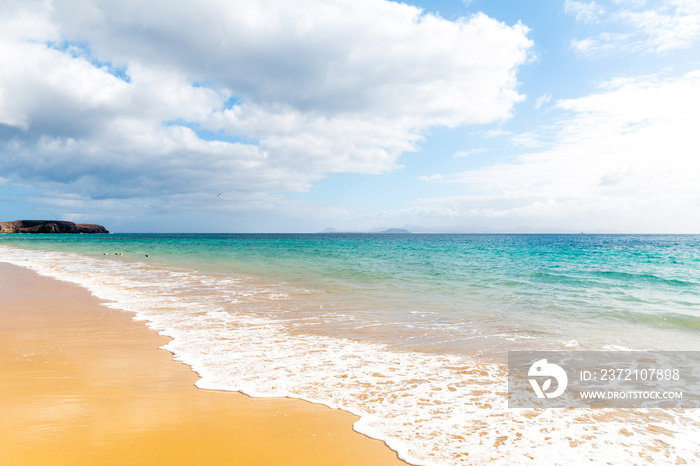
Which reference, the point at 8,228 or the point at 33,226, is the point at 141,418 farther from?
the point at 33,226

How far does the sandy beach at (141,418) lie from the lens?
11.3 feet

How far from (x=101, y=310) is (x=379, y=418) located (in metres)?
9.25

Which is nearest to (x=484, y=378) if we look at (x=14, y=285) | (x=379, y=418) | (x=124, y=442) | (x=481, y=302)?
(x=379, y=418)

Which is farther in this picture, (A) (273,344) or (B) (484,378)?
(A) (273,344)

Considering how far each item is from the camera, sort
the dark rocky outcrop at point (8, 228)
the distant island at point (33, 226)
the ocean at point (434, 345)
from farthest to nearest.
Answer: the distant island at point (33, 226) → the dark rocky outcrop at point (8, 228) → the ocean at point (434, 345)

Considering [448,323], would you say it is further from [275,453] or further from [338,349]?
[275,453]

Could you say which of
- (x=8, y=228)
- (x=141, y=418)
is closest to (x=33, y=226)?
(x=8, y=228)

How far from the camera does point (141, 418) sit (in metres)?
4.13

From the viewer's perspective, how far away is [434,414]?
440 centimetres

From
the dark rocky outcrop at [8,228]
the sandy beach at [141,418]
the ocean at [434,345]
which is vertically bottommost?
the ocean at [434,345]

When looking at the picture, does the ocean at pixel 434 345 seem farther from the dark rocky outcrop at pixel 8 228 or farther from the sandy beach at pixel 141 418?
the dark rocky outcrop at pixel 8 228

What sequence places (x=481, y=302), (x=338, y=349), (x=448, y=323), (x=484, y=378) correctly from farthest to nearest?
1. (x=481, y=302)
2. (x=448, y=323)
3. (x=338, y=349)
4. (x=484, y=378)

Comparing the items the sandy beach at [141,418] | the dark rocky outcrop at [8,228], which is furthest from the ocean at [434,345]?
the dark rocky outcrop at [8,228]

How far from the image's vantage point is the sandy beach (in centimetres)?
345
